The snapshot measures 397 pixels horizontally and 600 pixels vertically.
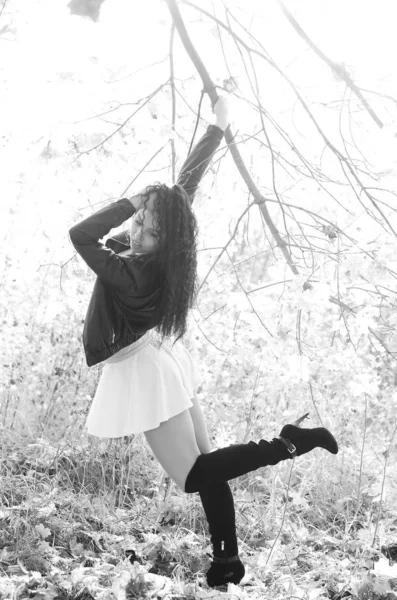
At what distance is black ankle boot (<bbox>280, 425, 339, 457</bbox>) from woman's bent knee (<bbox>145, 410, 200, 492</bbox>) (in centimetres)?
36

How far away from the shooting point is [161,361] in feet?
8.81

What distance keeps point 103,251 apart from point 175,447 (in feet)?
2.52

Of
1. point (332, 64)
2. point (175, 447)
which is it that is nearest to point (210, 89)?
point (332, 64)

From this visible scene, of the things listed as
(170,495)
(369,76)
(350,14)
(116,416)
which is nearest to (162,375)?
(116,416)

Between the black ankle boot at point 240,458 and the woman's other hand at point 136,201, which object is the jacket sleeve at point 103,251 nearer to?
the woman's other hand at point 136,201

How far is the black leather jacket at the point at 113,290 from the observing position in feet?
7.91

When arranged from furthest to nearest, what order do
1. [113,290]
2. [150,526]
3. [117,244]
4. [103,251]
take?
1. [150,526]
2. [117,244]
3. [113,290]
4. [103,251]

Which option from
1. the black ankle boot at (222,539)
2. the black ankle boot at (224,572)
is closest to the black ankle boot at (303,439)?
the black ankle boot at (222,539)

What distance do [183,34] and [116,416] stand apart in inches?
62.8

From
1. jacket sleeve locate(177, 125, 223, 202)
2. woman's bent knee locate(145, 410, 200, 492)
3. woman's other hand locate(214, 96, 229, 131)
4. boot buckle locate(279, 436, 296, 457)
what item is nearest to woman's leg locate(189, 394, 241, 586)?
woman's bent knee locate(145, 410, 200, 492)

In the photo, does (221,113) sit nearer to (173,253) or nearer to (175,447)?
(173,253)

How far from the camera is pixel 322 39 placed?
2867 mm

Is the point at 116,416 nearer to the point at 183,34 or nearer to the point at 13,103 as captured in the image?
the point at 183,34

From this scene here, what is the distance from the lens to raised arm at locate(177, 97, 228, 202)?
295 centimetres
